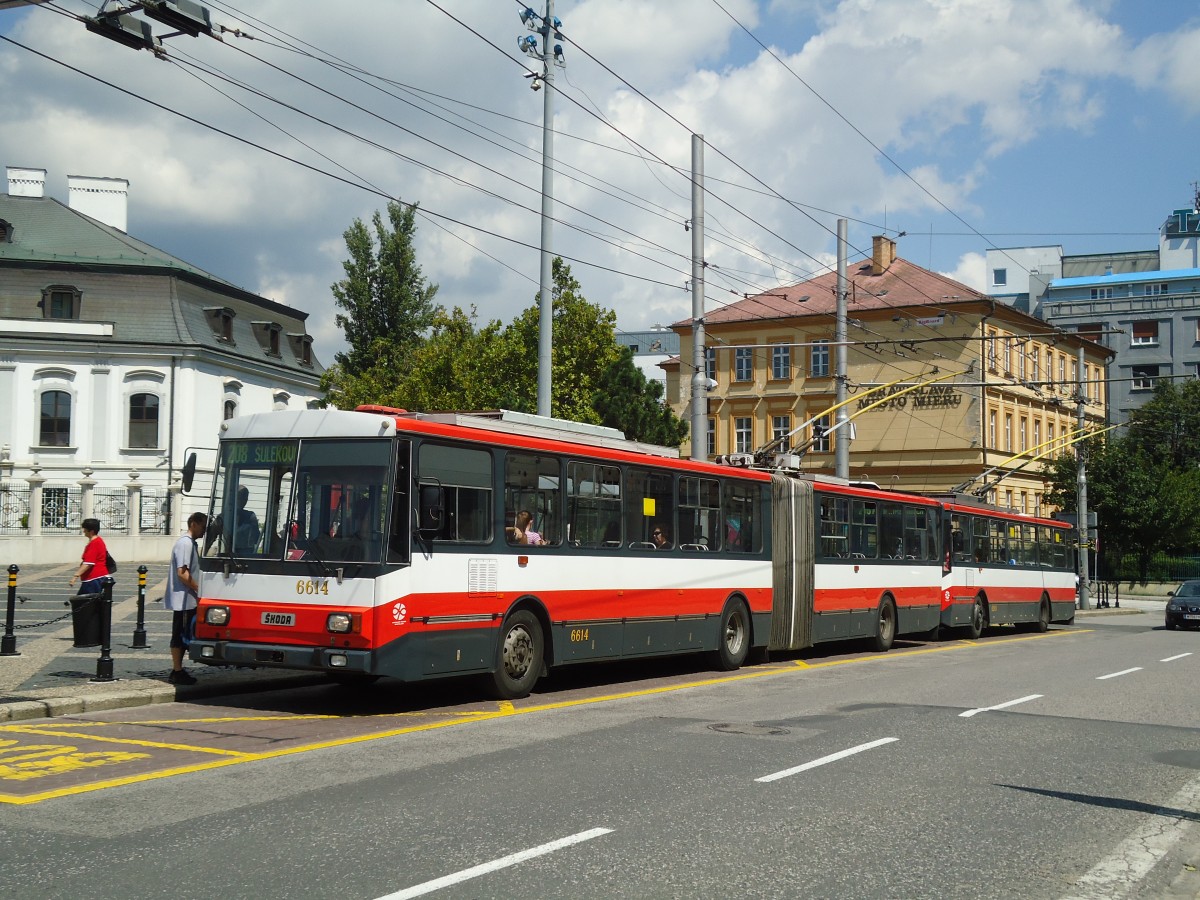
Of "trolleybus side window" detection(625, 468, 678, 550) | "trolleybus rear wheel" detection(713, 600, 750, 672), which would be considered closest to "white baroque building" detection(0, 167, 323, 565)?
"trolleybus rear wheel" detection(713, 600, 750, 672)

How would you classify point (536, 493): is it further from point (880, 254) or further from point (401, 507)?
point (880, 254)

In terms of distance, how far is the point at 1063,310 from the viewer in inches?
4013

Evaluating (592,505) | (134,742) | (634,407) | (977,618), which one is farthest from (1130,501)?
(134,742)

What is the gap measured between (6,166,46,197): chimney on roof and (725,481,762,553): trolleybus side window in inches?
1918

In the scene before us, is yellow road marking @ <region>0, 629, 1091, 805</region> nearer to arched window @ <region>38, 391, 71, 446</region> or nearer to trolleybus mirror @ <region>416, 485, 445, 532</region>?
trolleybus mirror @ <region>416, 485, 445, 532</region>

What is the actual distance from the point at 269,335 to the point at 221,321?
12.0 ft

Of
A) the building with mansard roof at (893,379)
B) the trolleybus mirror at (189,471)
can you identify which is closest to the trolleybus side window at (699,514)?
the trolleybus mirror at (189,471)

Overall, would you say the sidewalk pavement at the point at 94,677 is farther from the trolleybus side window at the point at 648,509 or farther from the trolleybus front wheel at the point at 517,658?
the trolleybus side window at the point at 648,509

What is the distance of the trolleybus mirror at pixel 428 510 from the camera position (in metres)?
12.5

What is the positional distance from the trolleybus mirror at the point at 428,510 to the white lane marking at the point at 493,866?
5.66 metres

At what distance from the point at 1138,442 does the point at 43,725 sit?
83.9 metres

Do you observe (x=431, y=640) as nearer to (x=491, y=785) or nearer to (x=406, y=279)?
(x=491, y=785)

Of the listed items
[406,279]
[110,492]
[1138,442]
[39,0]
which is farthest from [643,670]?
[1138,442]

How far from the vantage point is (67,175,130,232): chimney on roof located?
200 feet
